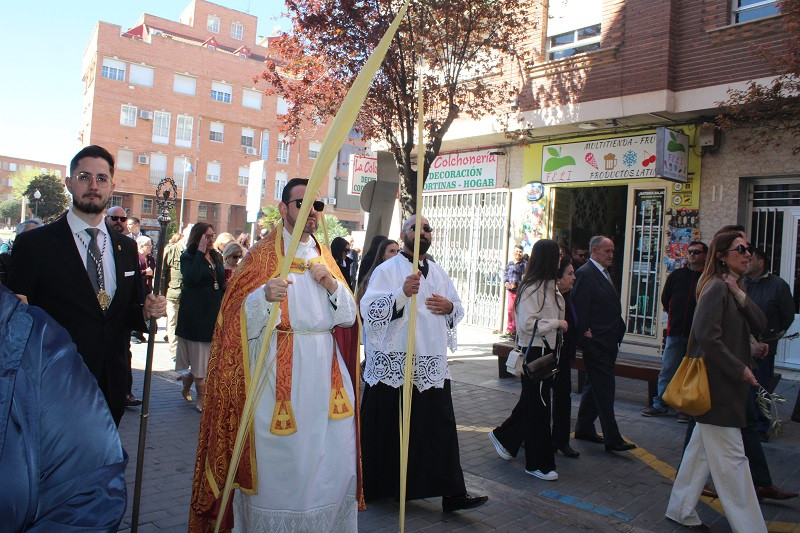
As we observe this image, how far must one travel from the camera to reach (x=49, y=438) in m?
1.18

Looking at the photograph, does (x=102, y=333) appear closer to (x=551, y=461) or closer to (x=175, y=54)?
(x=551, y=461)

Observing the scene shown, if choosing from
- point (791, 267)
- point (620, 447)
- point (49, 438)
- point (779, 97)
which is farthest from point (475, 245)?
point (49, 438)

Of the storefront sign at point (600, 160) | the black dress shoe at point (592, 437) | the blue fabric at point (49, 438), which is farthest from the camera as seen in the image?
the storefront sign at point (600, 160)

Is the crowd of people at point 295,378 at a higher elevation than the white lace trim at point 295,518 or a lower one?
higher

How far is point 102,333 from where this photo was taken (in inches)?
133

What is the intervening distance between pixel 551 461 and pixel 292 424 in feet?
9.43

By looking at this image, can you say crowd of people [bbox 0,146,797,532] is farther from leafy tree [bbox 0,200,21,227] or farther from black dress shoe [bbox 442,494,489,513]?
leafy tree [bbox 0,200,21,227]

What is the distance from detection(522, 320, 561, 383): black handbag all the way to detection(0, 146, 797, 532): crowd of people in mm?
18

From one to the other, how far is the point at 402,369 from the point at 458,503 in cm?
103

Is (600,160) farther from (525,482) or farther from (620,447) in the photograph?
(525,482)

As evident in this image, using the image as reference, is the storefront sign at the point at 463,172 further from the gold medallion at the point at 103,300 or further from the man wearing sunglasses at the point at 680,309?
the gold medallion at the point at 103,300

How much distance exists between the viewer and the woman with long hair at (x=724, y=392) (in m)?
4.12

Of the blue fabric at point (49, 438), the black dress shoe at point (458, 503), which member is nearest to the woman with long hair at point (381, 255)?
the black dress shoe at point (458, 503)

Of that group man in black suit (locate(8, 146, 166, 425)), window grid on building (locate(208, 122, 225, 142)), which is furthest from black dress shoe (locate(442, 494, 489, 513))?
window grid on building (locate(208, 122, 225, 142))
